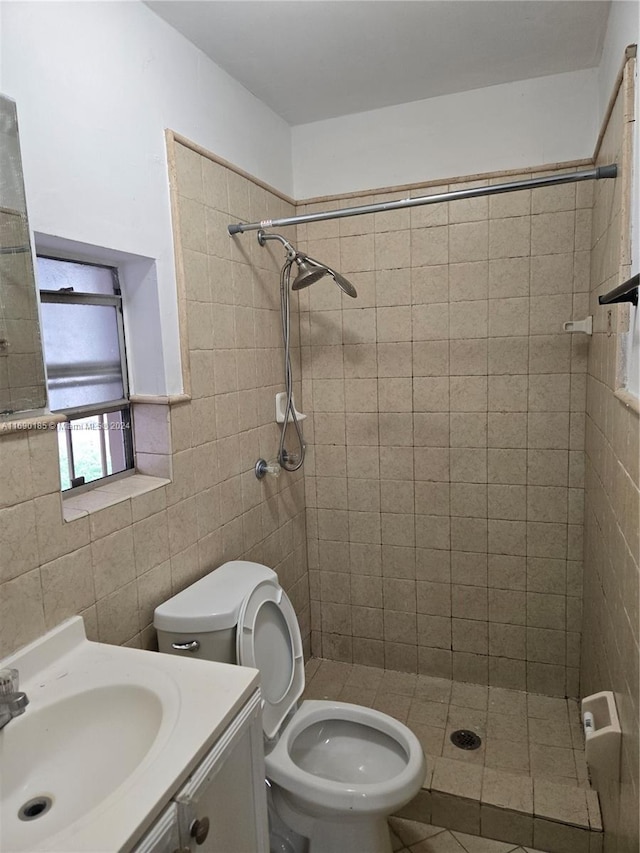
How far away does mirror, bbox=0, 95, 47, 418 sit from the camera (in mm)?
1152

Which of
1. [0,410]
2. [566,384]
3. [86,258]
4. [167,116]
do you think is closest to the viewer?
[0,410]

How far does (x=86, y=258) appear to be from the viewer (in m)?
1.55

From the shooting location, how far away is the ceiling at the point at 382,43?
1656mm

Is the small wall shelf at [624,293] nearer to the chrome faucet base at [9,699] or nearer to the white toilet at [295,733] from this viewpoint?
the white toilet at [295,733]

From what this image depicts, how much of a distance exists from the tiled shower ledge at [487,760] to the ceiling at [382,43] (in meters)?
2.54

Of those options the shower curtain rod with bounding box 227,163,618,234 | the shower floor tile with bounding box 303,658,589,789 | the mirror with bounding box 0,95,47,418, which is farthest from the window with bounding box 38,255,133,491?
the shower floor tile with bounding box 303,658,589,789

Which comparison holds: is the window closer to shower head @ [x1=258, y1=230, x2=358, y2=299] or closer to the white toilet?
the white toilet

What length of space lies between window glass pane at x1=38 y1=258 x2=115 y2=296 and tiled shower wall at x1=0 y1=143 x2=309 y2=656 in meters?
0.07

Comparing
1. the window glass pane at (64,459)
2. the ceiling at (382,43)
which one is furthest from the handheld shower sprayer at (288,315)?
the window glass pane at (64,459)

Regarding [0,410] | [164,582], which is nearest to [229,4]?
[0,410]

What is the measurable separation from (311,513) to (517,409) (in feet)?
3.55

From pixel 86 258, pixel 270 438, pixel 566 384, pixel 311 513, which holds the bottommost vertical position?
pixel 311 513

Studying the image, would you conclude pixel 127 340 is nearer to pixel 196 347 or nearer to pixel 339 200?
pixel 196 347

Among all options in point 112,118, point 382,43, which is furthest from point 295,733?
point 382,43
